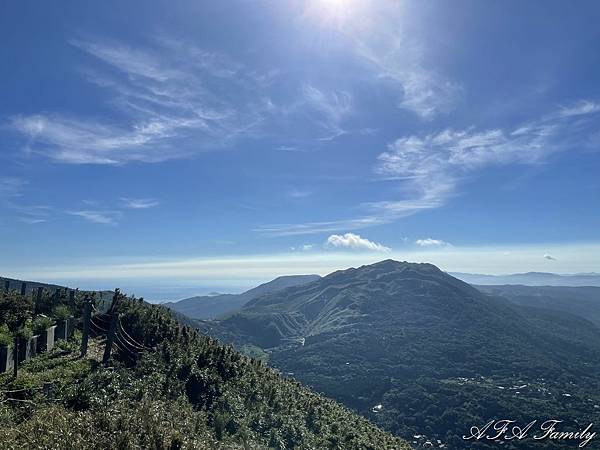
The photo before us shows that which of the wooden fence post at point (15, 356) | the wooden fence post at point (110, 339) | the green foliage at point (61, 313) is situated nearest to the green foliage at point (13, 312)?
the green foliage at point (61, 313)

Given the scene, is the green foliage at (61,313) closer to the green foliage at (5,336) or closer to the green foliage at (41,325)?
the green foliage at (41,325)

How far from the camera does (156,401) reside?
14.8 meters

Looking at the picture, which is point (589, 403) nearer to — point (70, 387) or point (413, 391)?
point (413, 391)

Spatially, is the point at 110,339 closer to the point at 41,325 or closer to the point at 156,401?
the point at 41,325

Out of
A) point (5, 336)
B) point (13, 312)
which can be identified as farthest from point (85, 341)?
point (13, 312)

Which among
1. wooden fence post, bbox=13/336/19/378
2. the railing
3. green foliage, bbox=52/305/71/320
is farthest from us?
green foliage, bbox=52/305/71/320

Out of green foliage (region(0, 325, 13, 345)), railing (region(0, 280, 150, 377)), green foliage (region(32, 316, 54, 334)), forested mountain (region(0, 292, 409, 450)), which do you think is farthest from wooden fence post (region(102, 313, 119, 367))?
green foliage (region(32, 316, 54, 334))

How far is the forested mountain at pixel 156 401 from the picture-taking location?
10.9 metres

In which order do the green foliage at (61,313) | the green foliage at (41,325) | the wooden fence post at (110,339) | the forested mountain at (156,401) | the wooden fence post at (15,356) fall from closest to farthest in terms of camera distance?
the forested mountain at (156,401) → the wooden fence post at (15,356) → the wooden fence post at (110,339) → the green foliage at (41,325) → the green foliage at (61,313)

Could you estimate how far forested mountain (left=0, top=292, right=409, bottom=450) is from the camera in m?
10.9

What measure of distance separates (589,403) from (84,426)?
15823cm

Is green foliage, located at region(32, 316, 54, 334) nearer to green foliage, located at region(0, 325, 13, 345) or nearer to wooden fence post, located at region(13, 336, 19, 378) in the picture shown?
green foliage, located at region(0, 325, 13, 345)

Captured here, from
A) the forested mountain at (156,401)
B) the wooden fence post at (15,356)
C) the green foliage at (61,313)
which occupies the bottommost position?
the forested mountain at (156,401)

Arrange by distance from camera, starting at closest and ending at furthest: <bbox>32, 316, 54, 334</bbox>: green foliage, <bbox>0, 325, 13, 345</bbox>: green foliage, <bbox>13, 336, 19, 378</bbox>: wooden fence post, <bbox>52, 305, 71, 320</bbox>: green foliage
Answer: <bbox>13, 336, 19, 378</bbox>: wooden fence post → <bbox>0, 325, 13, 345</bbox>: green foliage → <bbox>32, 316, 54, 334</bbox>: green foliage → <bbox>52, 305, 71, 320</bbox>: green foliage
